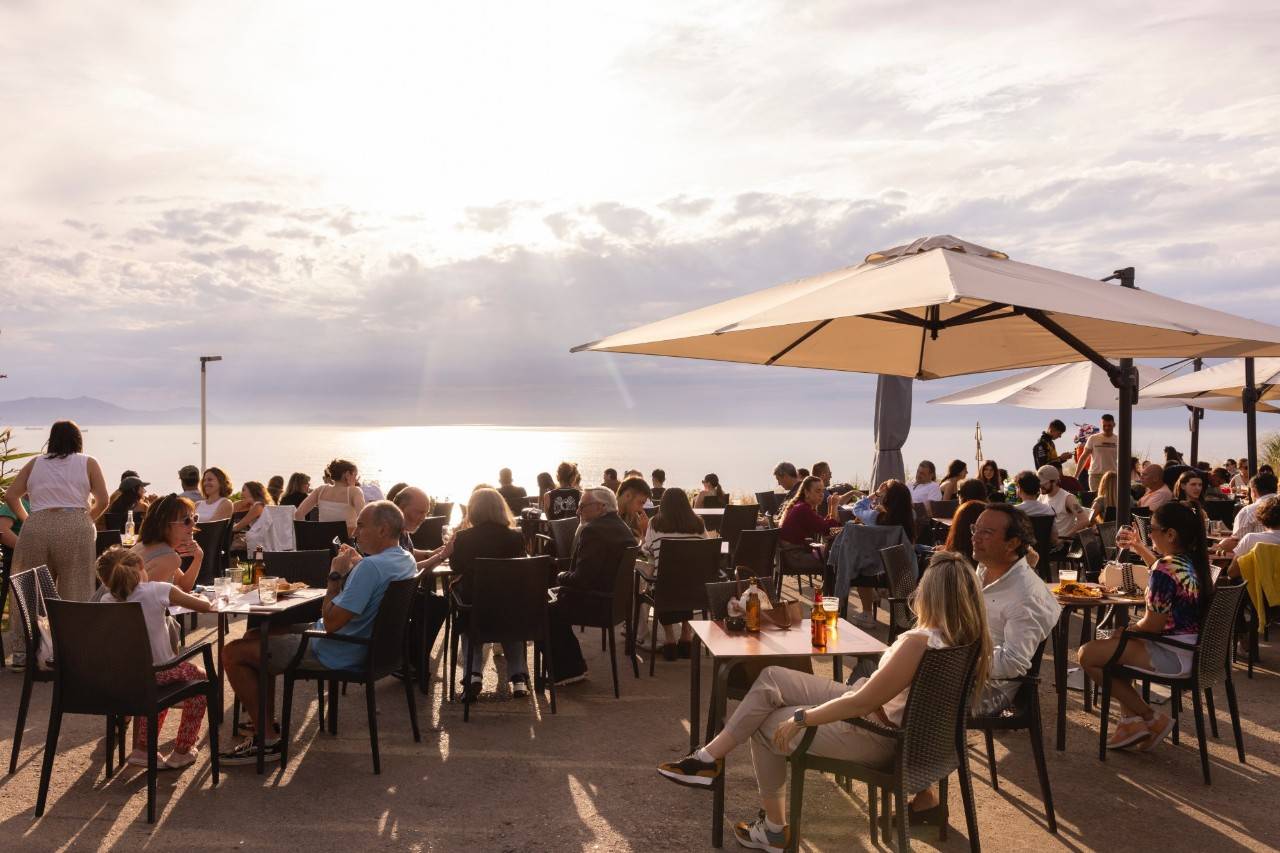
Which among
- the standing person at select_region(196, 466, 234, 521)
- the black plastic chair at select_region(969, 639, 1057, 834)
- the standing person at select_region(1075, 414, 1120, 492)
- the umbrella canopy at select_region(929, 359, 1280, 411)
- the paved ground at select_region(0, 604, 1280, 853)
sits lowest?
the paved ground at select_region(0, 604, 1280, 853)

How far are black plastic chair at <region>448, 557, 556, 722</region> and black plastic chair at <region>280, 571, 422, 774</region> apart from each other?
2.43 feet

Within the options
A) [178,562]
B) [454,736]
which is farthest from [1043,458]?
[178,562]

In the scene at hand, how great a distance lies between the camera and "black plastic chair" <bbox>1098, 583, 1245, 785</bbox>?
421cm

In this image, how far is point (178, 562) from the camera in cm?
464

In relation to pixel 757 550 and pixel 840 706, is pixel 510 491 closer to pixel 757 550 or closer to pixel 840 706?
pixel 757 550

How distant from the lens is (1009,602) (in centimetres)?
389

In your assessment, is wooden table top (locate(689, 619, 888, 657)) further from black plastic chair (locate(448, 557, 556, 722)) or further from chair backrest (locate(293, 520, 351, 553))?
chair backrest (locate(293, 520, 351, 553))

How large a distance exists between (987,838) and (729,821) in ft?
3.25

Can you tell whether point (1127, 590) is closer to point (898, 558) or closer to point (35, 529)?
point (898, 558)

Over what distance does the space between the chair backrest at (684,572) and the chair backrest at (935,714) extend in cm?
305

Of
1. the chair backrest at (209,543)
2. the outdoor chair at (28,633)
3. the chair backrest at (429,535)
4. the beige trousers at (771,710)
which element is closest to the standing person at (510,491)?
the chair backrest at (429,535)

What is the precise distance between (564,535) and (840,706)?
15.7 ft

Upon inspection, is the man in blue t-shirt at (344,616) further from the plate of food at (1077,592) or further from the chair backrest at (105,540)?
the plate of food at (1077,592)

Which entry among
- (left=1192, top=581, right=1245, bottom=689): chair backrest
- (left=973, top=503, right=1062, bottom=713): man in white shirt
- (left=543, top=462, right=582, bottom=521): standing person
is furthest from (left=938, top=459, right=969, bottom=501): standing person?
(left=973, top=503, right=1062, bottom=713): man in white shirt
